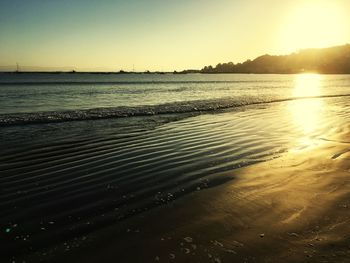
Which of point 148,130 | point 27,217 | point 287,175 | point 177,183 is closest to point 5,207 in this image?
point 27,217

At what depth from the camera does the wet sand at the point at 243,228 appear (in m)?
3.88

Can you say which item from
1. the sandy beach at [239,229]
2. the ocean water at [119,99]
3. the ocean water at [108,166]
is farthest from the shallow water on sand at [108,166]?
the ocean water at [119,99]

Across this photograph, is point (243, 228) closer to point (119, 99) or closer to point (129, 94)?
point (119, 99)

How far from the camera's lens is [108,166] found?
8.05m

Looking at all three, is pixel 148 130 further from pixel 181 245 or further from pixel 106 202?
pixel 181 245

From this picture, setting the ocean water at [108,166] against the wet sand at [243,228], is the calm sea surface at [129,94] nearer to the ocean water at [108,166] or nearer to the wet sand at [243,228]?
the ocean water at [108,166]

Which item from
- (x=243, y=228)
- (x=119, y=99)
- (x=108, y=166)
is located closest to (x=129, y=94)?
(x=119, y=99)

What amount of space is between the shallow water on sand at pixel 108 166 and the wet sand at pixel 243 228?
436mm

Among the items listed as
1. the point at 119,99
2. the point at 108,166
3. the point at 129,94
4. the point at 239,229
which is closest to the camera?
the point at 239,229

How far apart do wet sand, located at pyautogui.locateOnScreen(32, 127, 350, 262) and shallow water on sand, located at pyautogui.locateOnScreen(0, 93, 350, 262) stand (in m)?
→ 0.44

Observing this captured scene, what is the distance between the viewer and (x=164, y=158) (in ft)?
28.6

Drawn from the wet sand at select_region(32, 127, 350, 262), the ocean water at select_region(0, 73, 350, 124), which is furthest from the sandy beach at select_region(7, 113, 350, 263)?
the ocean water at select_region(0, 73, 350, 124)

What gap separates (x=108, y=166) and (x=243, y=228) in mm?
4488

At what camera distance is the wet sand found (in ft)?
12.7
